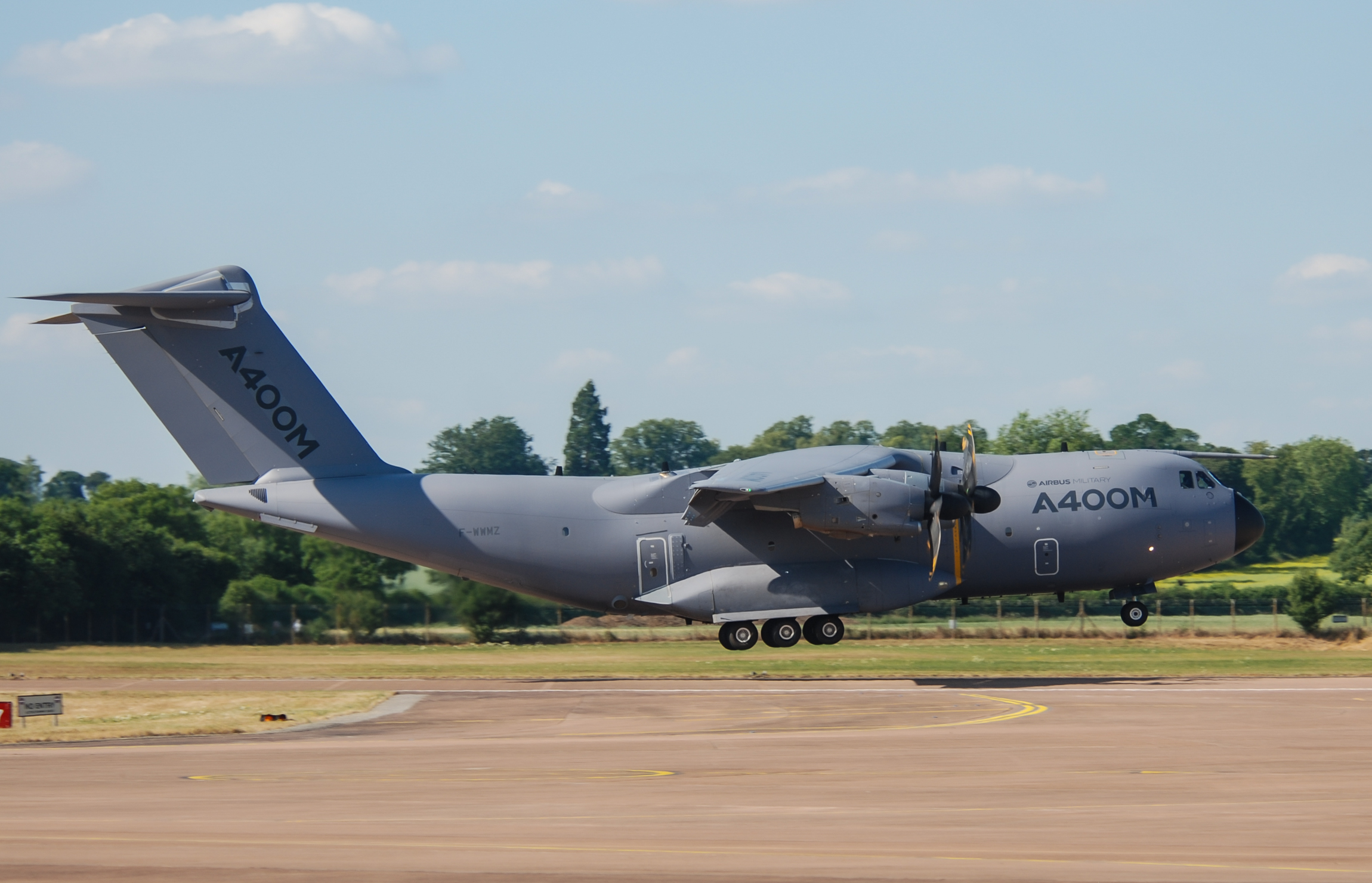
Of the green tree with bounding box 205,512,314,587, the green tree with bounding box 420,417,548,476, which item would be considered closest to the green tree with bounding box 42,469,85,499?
the green tree with bounding box 420,417,548,476

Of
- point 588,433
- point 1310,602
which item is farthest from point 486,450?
point 1310,602

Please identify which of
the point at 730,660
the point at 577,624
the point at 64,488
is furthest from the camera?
the point at 64,488

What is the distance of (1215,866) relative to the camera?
1175cm

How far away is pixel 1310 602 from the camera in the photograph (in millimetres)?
45562

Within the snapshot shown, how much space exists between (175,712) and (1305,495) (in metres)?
86.5

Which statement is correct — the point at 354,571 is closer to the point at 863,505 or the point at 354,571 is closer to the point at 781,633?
the point at 781,633

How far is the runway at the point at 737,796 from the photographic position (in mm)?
12109

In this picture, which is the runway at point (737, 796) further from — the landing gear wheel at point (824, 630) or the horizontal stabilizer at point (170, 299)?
the horizontal stabilizer at point (170, 299)

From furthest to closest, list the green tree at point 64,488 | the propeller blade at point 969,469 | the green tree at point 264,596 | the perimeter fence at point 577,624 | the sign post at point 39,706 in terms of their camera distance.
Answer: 1. the green tree at point 64,488
2. the green tree at point 264,596
3. the perimeter fence at point 577,624
4. the propeller blade at point 969,469
5. the sign post at point 39,706

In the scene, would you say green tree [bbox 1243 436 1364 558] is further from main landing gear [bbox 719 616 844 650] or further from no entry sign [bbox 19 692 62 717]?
no entry sign [bbox 19 692 62 717]

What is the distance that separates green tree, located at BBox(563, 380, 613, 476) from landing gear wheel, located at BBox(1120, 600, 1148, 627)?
10953 centimetres

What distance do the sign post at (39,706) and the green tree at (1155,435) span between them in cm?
8528


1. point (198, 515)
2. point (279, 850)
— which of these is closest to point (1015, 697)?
point (279, 850)

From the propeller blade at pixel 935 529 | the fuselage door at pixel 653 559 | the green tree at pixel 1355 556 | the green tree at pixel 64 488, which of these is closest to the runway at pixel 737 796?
the propeller blade at pixel 935 529
